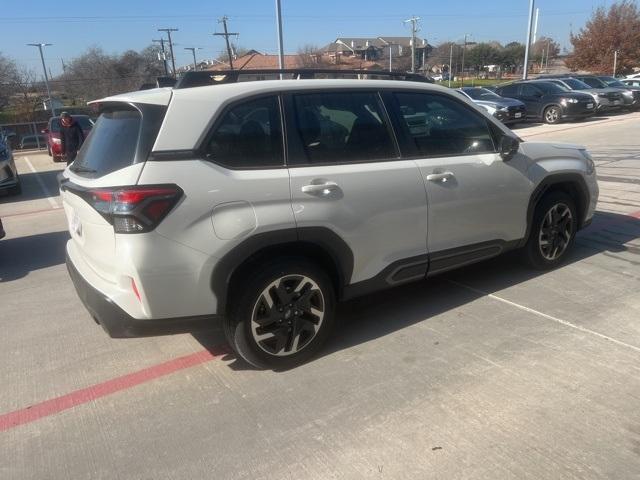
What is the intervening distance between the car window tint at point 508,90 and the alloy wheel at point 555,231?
18.6 meters

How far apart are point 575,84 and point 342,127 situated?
22316 mm

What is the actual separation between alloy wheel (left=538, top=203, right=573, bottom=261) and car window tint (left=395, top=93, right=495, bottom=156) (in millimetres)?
997

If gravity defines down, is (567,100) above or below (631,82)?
below

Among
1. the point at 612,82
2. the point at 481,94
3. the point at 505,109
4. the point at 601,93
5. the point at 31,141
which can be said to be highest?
the point at 612,82

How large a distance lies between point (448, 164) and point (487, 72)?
96749mm

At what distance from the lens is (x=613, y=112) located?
78.5 ft

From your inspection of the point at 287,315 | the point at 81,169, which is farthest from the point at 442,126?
the point at 81,169

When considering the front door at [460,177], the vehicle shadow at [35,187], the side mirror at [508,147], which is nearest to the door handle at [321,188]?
the front door at [460,177]

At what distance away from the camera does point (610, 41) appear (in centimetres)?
4225

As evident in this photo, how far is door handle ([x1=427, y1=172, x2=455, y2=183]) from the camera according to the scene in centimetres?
376

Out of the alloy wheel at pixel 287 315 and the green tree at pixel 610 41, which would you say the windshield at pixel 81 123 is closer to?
the alloy wheel at pixel 287 315

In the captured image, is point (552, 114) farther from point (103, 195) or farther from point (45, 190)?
point (103, 195)

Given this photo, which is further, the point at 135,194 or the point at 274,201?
the point at 274,201

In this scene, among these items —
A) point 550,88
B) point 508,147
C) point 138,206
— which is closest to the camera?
point 138,206
